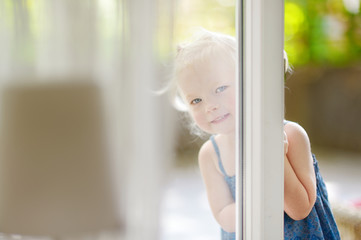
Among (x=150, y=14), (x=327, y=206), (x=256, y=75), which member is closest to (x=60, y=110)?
(x=150, y=14)

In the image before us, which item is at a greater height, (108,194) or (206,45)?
(206,45)

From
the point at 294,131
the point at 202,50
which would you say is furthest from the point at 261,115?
the point at 202,50

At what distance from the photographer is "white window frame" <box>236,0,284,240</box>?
898 mm

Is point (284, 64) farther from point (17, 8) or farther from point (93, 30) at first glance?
point (17, 8)

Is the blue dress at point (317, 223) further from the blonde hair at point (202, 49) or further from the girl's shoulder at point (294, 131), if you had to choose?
the blonde hair at point (202, 49)

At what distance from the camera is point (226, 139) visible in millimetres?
1005

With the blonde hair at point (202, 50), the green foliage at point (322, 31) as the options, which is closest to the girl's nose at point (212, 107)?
the blonde hair at point (202, 50)

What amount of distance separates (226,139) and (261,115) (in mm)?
133

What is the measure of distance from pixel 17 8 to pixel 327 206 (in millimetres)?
905

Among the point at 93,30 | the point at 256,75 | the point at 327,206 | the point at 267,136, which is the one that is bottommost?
the point at 327,206

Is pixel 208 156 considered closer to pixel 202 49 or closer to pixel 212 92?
pixel 212 92

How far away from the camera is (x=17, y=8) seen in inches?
38.0

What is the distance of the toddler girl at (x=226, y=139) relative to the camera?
965 millimetres

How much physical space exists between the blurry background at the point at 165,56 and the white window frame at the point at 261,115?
2.0 inches
